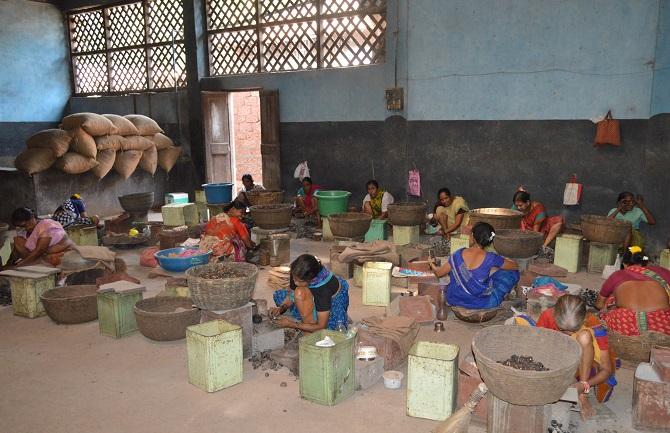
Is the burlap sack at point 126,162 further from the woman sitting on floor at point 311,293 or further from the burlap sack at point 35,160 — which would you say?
the woman sitting on floor at point 311,293

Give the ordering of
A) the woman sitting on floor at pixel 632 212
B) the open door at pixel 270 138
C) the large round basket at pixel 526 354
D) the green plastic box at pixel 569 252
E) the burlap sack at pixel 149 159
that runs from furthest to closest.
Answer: the burlap sack at pixel 149 159
the open door at pixel 270 138
the woman sitting on floor at pixel 632 212
the green plastic box at pixel 569 252
the large round basket at pixel 526 354

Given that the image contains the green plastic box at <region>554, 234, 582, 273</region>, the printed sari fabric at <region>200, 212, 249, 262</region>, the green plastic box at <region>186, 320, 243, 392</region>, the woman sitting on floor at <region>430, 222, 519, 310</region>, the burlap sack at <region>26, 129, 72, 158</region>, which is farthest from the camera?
the burlap sack at <region>26, 129, 72, 158</region>

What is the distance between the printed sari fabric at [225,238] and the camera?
21.1ft

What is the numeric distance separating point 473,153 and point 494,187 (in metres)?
0.63

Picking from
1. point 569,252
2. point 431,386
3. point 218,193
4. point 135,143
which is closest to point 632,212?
point 569,252

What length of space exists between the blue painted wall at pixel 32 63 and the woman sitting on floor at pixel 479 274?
39.4ft

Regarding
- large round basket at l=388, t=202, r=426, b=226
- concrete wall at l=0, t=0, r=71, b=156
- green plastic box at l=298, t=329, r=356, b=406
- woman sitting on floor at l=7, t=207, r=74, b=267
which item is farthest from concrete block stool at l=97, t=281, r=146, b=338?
concrete wall at l=0, t=0, r=71, b=156

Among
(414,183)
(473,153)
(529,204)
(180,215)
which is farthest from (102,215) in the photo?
(529,204)

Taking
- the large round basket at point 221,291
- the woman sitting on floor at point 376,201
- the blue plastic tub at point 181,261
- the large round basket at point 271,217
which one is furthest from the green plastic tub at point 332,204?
the large round basket at point 221,291

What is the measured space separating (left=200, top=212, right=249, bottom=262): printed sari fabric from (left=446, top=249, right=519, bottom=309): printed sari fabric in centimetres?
267

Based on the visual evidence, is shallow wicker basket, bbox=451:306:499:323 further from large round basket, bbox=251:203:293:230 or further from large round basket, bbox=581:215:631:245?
large round basket, bbox=251:203:293:230

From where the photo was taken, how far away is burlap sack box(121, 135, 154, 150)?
1057 cm

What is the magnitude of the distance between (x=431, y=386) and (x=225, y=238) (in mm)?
3608

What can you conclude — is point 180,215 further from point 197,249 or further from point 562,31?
point 562,31
